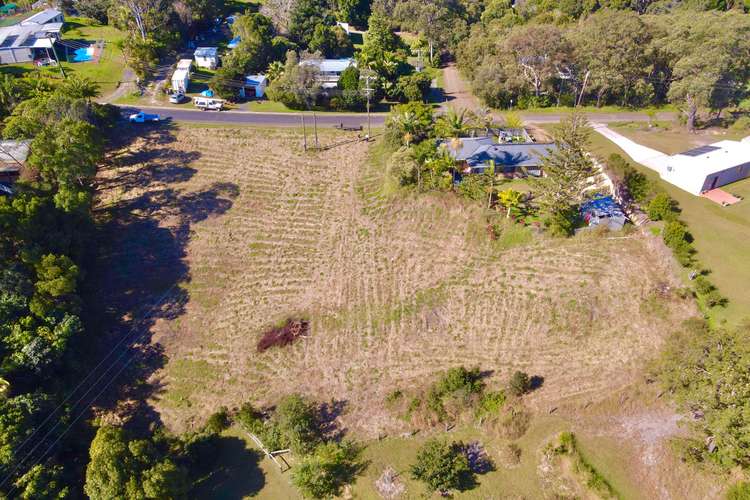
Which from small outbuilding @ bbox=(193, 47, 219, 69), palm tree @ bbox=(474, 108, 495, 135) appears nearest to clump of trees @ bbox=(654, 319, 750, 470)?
palm tree @ bbox=(474, 108, 495, 135)

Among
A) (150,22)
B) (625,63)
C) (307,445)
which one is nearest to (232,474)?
(307,445)

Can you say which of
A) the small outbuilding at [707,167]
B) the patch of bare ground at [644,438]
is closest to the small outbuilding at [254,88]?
the small outbuilding at [707,167]

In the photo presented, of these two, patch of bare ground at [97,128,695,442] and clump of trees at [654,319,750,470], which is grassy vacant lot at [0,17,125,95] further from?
clump of trees at [654,319,750,470]

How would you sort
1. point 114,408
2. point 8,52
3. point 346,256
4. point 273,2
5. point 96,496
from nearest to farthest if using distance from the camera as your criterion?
point 96,496, point 114,408, point 346,256, point 8,52, point 273,2

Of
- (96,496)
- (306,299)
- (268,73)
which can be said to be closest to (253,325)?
(306,299)

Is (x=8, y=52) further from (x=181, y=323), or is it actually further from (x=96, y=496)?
(x=96, y=496)
